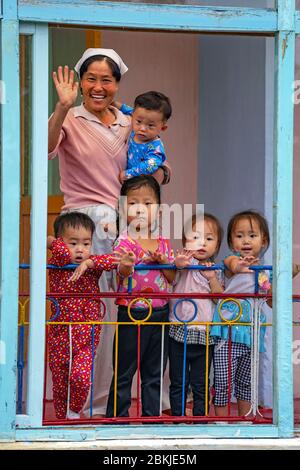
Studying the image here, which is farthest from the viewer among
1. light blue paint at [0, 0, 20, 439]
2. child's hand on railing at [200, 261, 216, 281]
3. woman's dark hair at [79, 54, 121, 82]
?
woman's dark hair at [79, 54, 121, 82]

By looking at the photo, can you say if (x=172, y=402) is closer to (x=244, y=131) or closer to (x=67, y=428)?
(x=67, y=428)

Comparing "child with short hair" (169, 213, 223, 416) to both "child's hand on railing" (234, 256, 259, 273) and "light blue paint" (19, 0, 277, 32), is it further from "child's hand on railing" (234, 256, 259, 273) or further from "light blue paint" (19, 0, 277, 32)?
"light blue paint" (19, 0, 277, 32)

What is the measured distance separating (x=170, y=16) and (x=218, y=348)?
1.82 metres

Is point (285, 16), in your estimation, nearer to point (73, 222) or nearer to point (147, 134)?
point (147, 134)

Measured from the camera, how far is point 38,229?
5410 mm

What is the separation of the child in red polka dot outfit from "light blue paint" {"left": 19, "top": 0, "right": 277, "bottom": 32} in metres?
1.15

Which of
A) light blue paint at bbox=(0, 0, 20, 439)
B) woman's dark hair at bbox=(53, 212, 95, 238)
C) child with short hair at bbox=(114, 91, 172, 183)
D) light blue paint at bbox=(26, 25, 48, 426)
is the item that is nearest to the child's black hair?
child with short hair at bbox=(114, 91, 172, 183)

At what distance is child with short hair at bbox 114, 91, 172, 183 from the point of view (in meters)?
6.27

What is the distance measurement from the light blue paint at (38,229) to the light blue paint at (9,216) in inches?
3.7

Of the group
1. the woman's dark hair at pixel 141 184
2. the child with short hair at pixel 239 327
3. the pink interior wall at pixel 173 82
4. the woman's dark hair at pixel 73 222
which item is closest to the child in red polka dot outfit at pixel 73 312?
the woman's dark hair at pixel 73 222

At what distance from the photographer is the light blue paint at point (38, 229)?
5387mm

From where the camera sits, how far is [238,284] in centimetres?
624

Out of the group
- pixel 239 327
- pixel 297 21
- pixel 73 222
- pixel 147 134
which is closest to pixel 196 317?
pixel 239 327

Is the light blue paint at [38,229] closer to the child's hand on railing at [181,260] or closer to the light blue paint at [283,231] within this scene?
the child's hand on railing at [181,260]
